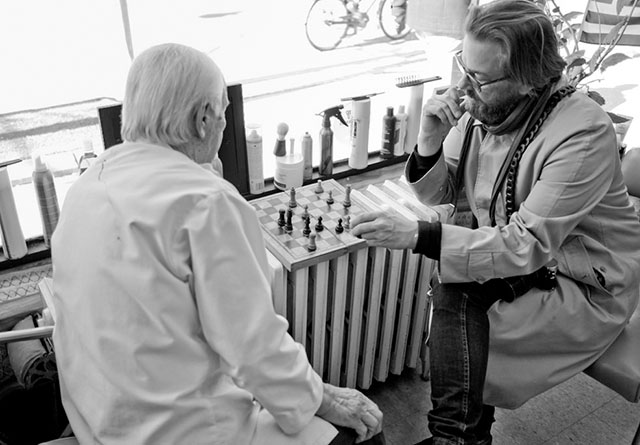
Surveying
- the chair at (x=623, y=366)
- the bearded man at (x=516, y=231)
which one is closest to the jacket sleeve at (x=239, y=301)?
the bearded man at (x=516, y=231)

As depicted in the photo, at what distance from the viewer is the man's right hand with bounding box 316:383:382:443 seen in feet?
4.09

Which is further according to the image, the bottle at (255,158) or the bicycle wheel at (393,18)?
the bicycle wheel at (393,18)

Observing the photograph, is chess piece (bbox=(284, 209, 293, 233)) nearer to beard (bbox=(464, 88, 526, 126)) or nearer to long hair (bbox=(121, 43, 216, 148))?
beard (bbox=(464, 88, 526, 126))

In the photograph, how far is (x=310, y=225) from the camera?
1715mm

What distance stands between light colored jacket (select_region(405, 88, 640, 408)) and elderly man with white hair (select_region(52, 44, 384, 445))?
568 millimetres

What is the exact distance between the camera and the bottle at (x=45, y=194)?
1.53 m

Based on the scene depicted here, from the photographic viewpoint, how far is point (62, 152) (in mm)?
1694

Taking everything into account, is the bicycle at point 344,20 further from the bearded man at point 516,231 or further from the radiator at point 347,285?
the bearded man at point 516,231

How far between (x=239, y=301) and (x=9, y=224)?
34.8 inches

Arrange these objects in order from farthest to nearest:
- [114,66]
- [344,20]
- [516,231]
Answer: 1. [344,20]
2. [114,66]
3. [516,231]

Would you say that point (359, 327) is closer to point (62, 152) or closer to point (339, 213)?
point (339, 213)

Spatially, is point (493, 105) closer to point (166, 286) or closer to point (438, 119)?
point (438, 119)

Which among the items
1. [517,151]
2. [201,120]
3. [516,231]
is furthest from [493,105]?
[201,120]

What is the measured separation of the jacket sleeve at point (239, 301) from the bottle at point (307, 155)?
89 cm
